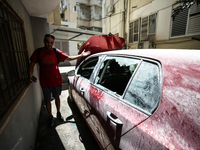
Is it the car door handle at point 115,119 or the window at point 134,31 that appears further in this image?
the window at point 134,31

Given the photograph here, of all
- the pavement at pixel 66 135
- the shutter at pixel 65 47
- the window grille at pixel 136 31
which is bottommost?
the pavement at pixel 66 135

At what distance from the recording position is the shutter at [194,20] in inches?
182

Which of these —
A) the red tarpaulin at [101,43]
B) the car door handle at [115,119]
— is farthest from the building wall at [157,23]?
the car door handle at [115,119]

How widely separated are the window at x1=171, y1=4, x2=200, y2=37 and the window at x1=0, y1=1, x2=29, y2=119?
5.63 metres

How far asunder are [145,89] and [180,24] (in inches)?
243

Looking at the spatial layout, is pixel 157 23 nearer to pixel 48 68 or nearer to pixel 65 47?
pixel 48 68

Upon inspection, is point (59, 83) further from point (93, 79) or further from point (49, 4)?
point (49, 4)

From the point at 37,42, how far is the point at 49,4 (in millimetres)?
1253

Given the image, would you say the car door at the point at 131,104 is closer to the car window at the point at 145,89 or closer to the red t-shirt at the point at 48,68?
the car window at the point at 145,89

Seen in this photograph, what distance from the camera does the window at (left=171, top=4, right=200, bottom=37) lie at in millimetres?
4667

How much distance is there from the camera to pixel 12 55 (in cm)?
188

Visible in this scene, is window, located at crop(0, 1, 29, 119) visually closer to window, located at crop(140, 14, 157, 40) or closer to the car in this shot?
the car

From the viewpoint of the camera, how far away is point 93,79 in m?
1.85

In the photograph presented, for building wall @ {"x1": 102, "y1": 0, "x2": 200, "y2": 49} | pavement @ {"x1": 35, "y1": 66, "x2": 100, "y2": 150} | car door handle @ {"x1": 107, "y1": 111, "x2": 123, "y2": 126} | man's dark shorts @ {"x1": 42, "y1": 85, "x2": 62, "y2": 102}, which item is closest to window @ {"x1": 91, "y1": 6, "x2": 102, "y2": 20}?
building wall @ {"x1": 102, "y1": 0, "x2": 200, "y2": 49}
